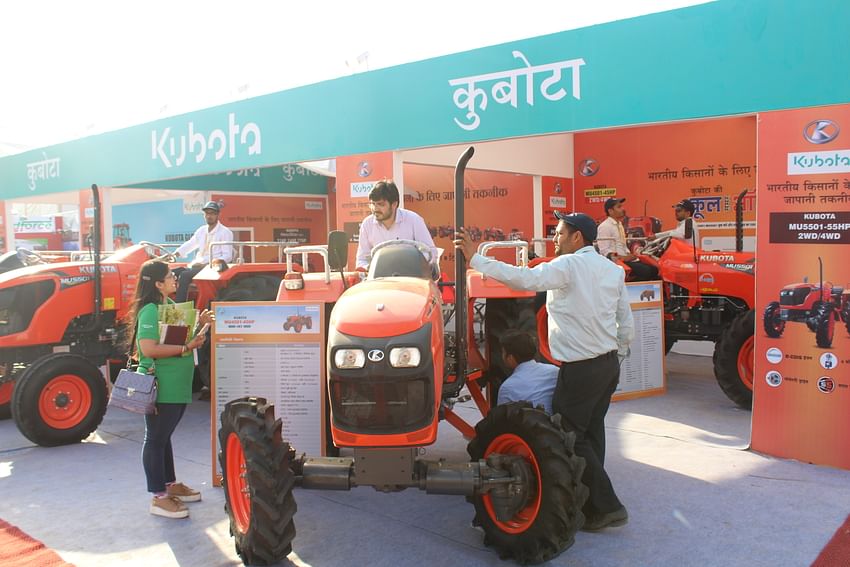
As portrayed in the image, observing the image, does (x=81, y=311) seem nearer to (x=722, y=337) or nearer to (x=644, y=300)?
(x=644, y=300)

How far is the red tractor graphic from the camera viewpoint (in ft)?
13.0

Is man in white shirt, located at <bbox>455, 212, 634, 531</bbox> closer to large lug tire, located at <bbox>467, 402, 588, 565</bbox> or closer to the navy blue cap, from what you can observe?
the navy blue cap

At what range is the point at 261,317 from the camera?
4027mm

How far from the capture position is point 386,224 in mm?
4664

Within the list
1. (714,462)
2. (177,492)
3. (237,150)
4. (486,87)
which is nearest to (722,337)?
(714,462)

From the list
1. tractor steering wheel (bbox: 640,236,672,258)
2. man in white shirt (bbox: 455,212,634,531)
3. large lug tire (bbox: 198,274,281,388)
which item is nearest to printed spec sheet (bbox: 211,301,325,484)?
man in white shirt (bbox: 455,212,634,531)

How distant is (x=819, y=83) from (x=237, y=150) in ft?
23.2

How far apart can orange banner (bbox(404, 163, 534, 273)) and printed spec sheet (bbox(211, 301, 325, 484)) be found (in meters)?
8.58

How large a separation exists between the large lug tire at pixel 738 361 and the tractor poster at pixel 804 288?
41.5 inches

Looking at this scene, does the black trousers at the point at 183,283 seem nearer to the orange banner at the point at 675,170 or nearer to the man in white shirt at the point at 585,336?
the man in white shirt at the point at 585,336

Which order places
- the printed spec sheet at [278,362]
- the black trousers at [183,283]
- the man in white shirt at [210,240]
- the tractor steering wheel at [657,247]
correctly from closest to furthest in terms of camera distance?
the printed spec sheet at [278,362]
the black trousers at [183,283]
the tractor steering wheel at [657,247]
the man in white shirt at [210,240]

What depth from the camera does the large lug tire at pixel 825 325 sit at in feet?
14.3

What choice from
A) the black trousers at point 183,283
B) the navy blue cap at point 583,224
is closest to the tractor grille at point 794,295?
the navy blue cap at point 583,224

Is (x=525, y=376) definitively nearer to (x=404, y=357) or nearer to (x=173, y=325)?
(x=404, y=357)
